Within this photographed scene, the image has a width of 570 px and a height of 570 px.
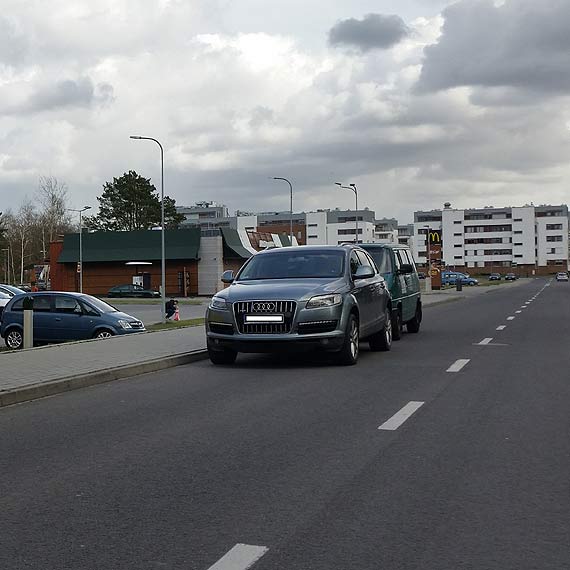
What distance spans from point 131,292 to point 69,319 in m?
44.9

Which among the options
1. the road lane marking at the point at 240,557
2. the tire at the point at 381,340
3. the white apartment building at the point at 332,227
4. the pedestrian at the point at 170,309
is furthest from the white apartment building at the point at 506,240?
the road lane marking at the point at 240,557

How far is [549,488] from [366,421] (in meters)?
2.75

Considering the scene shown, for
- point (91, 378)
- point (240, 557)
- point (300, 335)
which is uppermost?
point (300, 335)

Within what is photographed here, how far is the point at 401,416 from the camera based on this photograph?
8.45 meters

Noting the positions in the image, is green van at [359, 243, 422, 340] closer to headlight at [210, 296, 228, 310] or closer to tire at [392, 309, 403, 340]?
tire at [392, 309, 403, 340]

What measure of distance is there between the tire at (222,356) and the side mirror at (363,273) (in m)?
2.30

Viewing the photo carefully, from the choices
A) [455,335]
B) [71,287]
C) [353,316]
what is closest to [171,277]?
[71,287]

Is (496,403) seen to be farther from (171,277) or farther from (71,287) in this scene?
(71,287)

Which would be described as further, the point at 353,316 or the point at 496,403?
the point at 353,316

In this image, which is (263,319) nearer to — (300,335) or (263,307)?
(263,307)

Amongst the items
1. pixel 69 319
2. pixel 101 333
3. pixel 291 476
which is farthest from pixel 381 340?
pixel 291 476

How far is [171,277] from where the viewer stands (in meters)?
66.6

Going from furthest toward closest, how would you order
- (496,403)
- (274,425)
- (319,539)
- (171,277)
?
1. (171,277)
2. (496,403)
3. (274,425)
4. (319,539)

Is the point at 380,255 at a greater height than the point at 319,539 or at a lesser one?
greater
